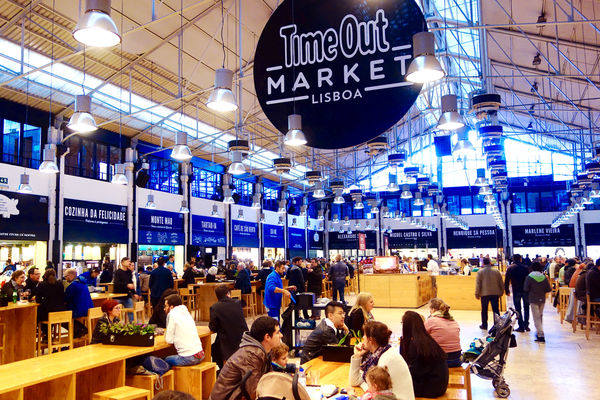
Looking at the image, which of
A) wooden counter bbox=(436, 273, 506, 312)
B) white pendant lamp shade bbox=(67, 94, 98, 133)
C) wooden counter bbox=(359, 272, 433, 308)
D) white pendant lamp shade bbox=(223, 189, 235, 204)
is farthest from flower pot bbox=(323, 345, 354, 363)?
white pendant lamp shade bbox=(223, 189, 235, 204)

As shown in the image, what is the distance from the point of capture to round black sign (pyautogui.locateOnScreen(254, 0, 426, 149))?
2.75 m

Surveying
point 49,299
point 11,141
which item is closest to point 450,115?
point 49,299

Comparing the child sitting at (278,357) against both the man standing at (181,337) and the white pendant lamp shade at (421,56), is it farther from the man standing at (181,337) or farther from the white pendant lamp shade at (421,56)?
the white pendant lamp shade at (421,56)

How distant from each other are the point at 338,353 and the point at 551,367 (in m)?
4.09

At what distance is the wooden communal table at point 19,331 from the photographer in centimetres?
837

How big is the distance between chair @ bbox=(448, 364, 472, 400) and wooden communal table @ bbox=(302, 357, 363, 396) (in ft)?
3.15

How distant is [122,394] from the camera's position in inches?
177

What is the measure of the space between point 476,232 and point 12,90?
2923 cm

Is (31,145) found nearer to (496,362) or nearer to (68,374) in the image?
(68,374)

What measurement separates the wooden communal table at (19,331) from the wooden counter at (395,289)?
9.49 m

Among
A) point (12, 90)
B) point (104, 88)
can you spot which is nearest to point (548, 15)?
point (104, 88)

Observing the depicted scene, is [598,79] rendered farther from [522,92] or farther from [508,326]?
[508,326]

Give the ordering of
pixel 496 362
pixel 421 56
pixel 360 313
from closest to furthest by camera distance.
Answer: pixel 421 56 < pixel 496 362 < pixel 360 313

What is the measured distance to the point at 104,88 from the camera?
15867mm
